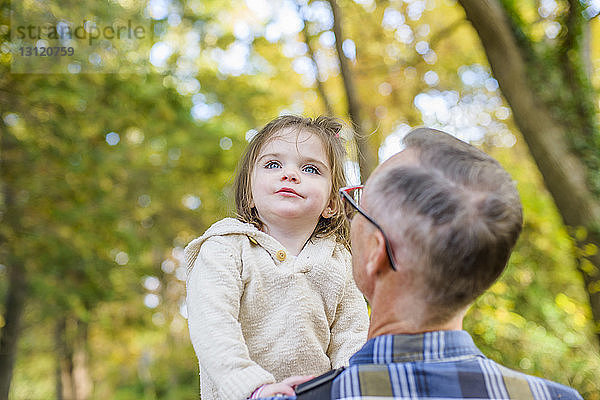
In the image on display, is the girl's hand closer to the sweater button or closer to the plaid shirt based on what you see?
the plaid shirt

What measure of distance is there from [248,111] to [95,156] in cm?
367

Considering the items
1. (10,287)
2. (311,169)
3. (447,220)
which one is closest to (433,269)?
(447,220)

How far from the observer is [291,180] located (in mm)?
1846

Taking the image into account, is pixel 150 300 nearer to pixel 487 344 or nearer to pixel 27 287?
pixel 27 287

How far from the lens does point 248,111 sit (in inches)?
433

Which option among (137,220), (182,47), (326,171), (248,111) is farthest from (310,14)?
(326,171)

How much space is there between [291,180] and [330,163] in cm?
21

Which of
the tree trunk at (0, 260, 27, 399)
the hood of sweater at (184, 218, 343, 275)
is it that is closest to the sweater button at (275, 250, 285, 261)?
the hood of sweater at (184, 218, 343, 275)

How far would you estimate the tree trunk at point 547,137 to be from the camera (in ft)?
20.9

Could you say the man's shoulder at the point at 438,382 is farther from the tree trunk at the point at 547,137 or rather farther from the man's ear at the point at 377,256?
the tree trunk at the point at 547,137

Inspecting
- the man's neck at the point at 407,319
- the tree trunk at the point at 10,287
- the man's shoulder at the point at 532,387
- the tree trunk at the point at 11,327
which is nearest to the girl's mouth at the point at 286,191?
the man's neck at the point at 407,319

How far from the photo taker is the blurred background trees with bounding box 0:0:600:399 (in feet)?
22.5

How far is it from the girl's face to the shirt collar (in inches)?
23.9

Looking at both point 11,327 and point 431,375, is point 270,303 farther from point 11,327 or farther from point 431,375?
point 11,327
